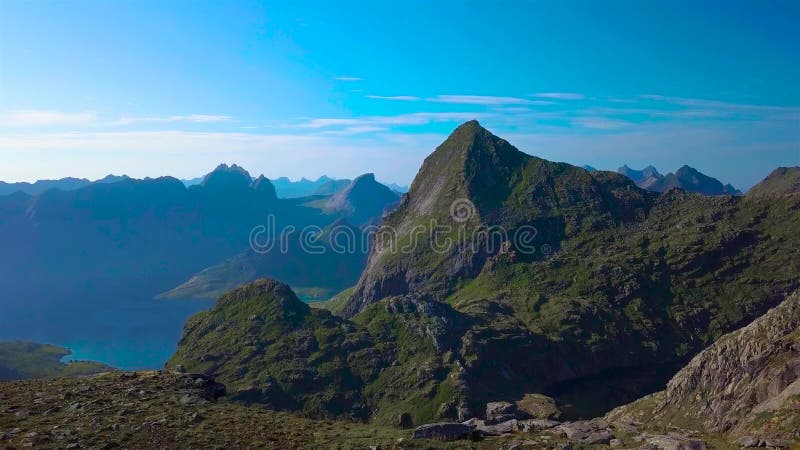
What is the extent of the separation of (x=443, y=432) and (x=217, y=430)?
62.1 ft

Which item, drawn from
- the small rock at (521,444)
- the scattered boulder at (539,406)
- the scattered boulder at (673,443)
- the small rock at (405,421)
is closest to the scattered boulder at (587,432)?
the scattered boulder at (673,443)

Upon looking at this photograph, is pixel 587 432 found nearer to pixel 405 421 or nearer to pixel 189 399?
pixel 189 399

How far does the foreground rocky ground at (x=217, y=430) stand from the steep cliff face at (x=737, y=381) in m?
18.2

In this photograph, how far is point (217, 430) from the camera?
40.4 meters

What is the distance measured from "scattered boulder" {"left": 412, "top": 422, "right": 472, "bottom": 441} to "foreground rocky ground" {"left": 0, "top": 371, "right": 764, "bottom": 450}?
0.25ft

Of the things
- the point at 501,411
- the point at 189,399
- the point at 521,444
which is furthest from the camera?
the point at 501,411

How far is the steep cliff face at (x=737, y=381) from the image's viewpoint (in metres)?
57.1

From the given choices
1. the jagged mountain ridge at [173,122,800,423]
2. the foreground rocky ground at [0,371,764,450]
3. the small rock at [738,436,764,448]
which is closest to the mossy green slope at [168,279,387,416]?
the jagged mountain ridge at [173,122,800,423]

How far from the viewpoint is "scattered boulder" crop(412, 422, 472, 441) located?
39719 millimetres

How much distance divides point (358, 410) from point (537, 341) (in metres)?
63.0

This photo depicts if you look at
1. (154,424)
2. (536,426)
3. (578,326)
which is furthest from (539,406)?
(154,424)

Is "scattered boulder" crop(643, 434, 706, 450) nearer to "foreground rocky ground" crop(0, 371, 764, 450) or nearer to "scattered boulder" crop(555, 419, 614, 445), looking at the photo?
"foreground rocky ground" crop(0, 371, 764, 450)

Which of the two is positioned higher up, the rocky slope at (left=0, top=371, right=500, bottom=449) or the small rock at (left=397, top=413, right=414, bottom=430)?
the rocky slope at (left=0, top=371, right=500, bottom=449)

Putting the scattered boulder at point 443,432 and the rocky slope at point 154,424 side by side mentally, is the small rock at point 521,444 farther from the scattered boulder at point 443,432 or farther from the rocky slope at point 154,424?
the scattered boulder at point 443,432
